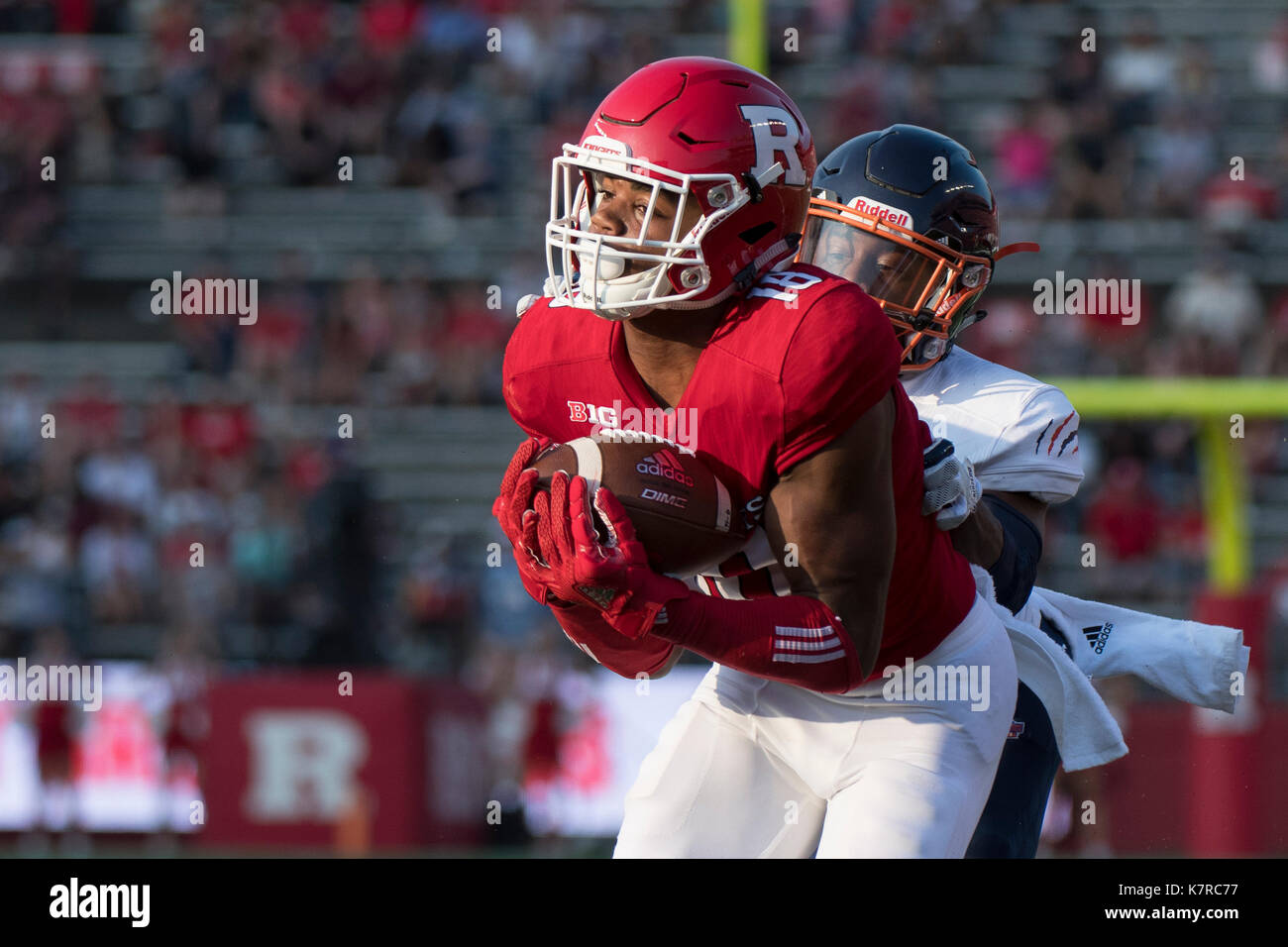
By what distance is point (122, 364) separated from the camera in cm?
923

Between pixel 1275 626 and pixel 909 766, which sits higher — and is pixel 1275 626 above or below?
below

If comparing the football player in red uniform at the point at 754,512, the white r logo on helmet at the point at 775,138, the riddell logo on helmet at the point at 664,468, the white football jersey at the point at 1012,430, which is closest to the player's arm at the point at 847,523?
the football player in red uniform at the point at 754,512

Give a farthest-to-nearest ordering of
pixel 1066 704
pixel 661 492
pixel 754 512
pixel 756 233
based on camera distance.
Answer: pixel 1066 704 < pixel 756 233 < pixel 754 512 < pixel 661 492

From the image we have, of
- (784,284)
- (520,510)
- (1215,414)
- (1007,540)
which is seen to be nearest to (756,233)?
(784,284)

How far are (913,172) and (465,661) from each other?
4.81 meters

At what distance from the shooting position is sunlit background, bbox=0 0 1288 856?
23.7 feet

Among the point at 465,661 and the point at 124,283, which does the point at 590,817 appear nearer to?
the point at 465,661

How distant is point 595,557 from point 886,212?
1.26m

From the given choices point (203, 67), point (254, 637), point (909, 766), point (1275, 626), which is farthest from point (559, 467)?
point (203, 67)

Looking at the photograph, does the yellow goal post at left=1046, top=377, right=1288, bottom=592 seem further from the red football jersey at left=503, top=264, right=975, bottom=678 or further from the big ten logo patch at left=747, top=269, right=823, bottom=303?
the big ten logo patch at left=747, top=269, right=823, bottom=303

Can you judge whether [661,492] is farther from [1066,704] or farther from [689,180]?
[1066,704]

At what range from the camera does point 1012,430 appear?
325 cm

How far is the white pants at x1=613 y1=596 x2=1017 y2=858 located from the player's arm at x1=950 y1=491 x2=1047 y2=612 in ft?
0.49

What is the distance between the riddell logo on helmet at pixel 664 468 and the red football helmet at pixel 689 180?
0.24m
